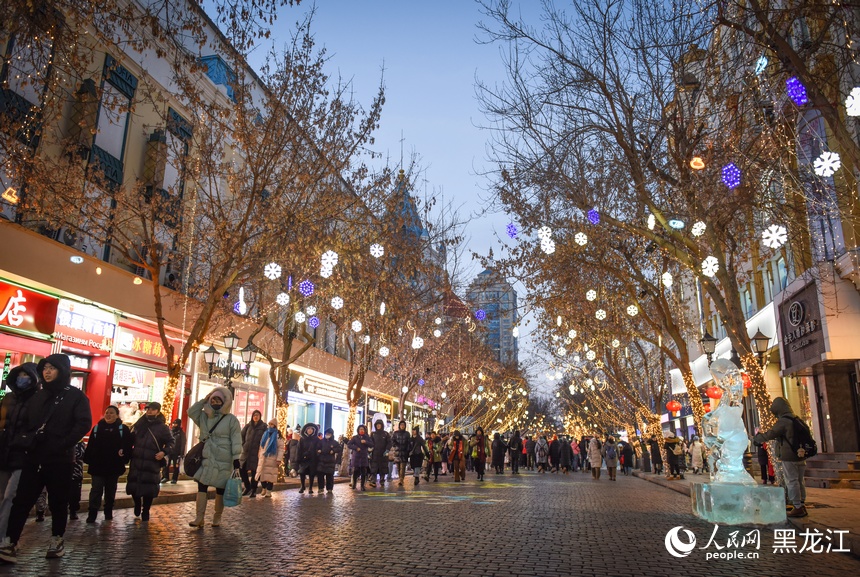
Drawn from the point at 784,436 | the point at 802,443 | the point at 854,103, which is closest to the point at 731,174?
the point at 854,103

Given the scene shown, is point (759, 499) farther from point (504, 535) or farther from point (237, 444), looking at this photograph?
point (237, 444)

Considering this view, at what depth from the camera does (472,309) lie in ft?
116

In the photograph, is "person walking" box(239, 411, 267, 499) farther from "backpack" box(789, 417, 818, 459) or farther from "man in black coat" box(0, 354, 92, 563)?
"backpack" box(789, 417, 818, 459)

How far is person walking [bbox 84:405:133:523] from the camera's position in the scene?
10.0 m

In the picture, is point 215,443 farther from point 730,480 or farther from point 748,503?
point 748,503

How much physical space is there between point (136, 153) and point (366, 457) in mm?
11143

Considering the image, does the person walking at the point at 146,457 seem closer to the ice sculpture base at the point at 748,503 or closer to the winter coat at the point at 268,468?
the winter coat at the point at 268,468

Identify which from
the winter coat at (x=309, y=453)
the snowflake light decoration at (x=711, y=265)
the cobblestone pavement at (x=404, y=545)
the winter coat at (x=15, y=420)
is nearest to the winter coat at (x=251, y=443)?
the winter coat at (x=309, y=453)

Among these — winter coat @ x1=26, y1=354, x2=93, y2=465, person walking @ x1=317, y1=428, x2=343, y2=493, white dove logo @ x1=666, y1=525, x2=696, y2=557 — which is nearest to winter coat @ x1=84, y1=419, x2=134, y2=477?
winter coat @ x1=26, y1=354, x2=93, y2=465

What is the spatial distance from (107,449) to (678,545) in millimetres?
8030

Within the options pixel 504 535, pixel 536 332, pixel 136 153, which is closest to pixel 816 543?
pixel 504 535

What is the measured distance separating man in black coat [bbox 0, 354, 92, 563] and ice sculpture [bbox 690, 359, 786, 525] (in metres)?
8.15

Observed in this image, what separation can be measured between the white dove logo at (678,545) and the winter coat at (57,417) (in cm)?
638

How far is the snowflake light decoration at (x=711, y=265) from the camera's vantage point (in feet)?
45.8
